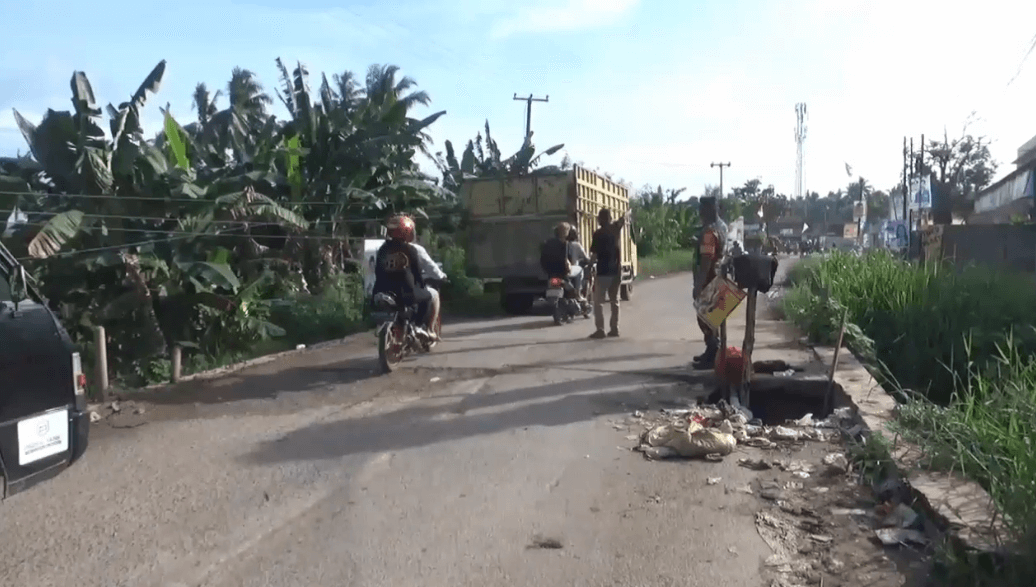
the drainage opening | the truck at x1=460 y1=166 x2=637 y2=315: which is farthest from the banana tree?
the drainage opening

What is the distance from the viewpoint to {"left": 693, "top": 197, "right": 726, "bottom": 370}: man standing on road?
1058cm

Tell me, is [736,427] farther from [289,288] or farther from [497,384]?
[289,288]

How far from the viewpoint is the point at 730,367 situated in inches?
363

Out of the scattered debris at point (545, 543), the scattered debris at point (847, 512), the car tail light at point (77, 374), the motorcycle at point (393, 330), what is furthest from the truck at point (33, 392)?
the motorcycle at point (393, 330)

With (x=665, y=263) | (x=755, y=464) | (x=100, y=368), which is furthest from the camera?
(x=665, y=263)

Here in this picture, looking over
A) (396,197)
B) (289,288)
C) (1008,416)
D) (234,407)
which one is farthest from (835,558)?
(396,197)

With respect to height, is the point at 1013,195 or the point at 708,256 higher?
the point at 1013,195

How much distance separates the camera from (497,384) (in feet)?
33.4

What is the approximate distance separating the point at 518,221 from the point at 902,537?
1400 cm

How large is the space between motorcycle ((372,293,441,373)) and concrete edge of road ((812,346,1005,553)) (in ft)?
16.9

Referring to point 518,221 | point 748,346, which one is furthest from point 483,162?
point 748,346

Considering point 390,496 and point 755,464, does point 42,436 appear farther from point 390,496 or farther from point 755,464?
point 755,464

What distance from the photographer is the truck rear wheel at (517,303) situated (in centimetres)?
1902

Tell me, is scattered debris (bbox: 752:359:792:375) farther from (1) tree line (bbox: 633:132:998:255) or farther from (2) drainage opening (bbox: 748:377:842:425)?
(1) tree line (bbox: 633:132:998:255)
